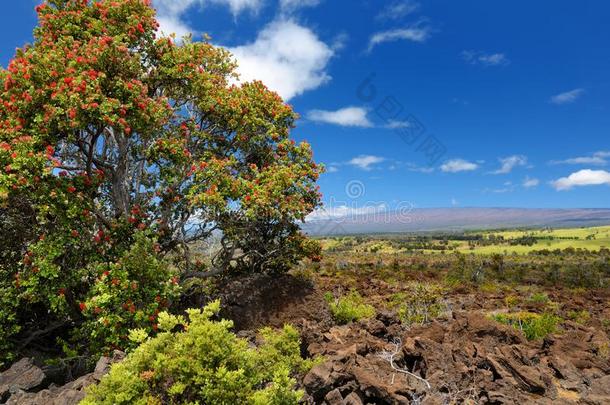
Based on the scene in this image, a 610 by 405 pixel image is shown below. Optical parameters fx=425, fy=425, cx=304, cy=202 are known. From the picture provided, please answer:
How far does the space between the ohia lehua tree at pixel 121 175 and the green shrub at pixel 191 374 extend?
5242 mm

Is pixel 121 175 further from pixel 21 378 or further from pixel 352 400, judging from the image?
pixel 352 400

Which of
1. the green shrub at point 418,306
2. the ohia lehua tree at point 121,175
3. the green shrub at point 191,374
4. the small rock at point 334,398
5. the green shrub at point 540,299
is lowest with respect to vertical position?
the green shrub at point 540,299

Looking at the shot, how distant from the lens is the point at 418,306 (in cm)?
1609

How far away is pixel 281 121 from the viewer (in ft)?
56.2

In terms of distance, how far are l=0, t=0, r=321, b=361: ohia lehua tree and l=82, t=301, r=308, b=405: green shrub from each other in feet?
17.2

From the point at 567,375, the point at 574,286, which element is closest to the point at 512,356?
the point at 567,375

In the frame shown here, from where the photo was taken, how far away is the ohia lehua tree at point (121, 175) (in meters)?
11.1

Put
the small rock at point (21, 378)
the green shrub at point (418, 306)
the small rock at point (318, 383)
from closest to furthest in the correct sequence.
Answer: the small rock at point (318, 383)
the small rock at point (21, 378)
the green shrub at point (418, 306)

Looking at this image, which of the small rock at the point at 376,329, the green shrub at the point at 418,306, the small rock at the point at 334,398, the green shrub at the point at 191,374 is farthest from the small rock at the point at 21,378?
the green shrub at the point at 418,306

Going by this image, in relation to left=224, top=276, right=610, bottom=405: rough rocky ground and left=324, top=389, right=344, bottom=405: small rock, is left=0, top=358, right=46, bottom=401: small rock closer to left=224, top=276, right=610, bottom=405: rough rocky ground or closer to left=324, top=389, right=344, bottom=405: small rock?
left=224, top=276, right=610, bottom=405: rough rocky ground

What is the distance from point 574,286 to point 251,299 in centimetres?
2279

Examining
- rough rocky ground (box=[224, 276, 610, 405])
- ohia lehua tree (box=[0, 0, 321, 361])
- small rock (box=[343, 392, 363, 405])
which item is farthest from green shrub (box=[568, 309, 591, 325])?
small rock (box=[343, 392, 363, 405])

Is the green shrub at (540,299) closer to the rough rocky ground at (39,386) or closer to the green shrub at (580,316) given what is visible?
the green shrub at (580,316)

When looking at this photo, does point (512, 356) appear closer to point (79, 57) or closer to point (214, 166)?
point (214, 166)
